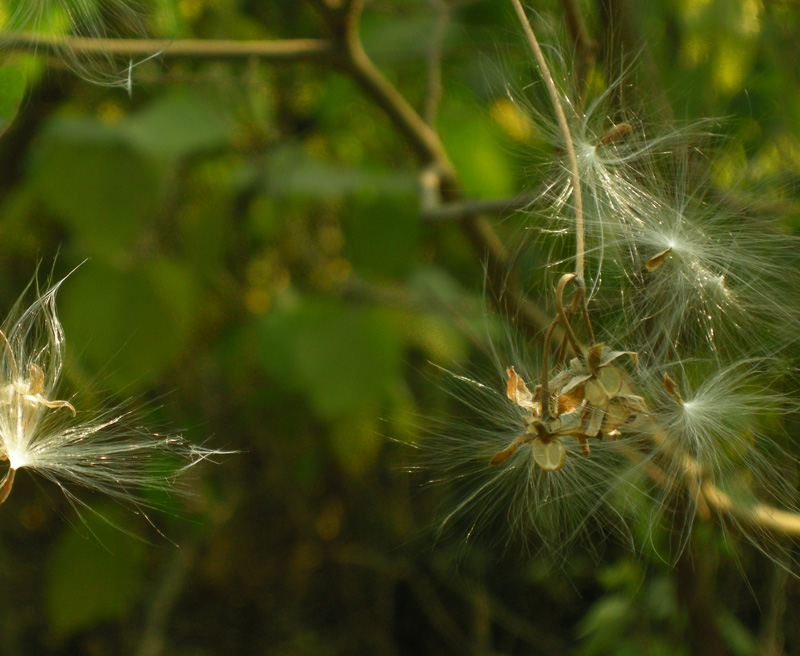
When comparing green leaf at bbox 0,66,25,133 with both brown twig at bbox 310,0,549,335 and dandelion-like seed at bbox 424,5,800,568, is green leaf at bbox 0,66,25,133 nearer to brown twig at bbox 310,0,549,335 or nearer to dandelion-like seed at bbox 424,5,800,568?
dandelion-like seed at bbox 424,5,800,568

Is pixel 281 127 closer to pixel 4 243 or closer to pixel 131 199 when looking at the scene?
pixel 131 199

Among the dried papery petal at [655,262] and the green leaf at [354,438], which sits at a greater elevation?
the dried papery petal at [655,262]

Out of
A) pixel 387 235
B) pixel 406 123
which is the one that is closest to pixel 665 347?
pixel 406 123

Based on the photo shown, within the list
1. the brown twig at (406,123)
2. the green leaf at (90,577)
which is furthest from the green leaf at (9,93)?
the green leaf at (90,577)

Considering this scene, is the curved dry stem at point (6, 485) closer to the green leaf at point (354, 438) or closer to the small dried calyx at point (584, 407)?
the small dried calyx at point (584, 407)

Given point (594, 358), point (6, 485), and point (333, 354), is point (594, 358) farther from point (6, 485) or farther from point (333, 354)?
point (333, 354)
